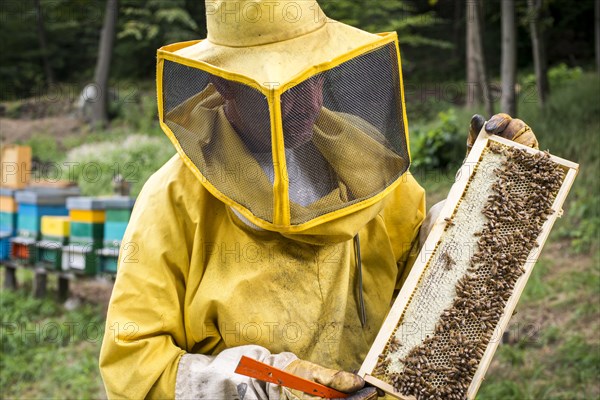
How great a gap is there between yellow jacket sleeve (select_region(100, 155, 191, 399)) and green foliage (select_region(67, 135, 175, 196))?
9020 millimetres

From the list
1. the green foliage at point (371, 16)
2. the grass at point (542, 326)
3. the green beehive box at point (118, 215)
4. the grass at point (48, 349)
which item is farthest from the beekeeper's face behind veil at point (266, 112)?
the green foliage at point (371, 16)

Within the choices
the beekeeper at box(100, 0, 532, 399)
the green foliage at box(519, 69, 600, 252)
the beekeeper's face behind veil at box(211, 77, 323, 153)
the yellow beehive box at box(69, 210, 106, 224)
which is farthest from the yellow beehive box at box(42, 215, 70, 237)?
the beekeeper's face behind veil at box(211, 77, 323, 153)

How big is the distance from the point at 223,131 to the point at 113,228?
16.0 feet

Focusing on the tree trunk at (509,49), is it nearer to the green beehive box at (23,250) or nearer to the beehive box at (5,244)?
the green beehive box at (23,250)

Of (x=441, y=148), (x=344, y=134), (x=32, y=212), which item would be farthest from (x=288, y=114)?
(x=441, y=148)

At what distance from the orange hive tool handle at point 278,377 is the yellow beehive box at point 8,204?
21.6ft

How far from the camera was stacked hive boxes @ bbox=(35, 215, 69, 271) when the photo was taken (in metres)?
7.29

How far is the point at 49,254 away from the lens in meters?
7.56

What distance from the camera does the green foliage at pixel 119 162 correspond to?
12.5 m

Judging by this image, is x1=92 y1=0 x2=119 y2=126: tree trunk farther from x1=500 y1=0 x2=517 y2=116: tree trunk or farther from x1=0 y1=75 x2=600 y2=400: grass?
x1=500 y1=0 x2=517 y2=116: tree trunk

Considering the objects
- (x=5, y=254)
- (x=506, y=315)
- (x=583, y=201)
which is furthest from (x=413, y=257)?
(x=5, y=254)

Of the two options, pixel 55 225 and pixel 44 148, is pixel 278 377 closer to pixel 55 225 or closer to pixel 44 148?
pixel 55 225

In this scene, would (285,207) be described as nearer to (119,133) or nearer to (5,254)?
(5,254)

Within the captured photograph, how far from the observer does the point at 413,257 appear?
2.67 meters
